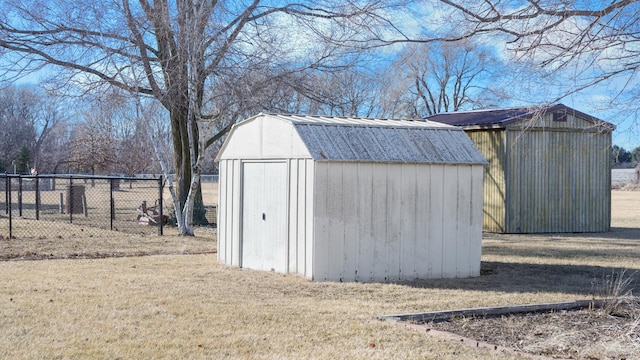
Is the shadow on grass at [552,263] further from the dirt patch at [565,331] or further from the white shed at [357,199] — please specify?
the dirt patch at [565,331]

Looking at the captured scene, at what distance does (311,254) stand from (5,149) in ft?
190

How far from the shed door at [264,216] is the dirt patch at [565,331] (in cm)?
416

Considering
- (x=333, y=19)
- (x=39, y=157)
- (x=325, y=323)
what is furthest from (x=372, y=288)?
(x=39, y=157)

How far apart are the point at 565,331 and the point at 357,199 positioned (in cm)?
429

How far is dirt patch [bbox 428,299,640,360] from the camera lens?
22.1ft

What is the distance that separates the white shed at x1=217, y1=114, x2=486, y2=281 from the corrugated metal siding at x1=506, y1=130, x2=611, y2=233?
1023 centimetres

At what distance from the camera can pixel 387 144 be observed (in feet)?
38.2

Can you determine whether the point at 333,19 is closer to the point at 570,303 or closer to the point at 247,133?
the point at 247,133

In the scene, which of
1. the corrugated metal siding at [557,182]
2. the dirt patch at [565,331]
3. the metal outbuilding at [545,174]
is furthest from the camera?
the corrugated metal siding at [557,182]

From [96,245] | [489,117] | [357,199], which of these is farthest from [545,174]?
[96,245]

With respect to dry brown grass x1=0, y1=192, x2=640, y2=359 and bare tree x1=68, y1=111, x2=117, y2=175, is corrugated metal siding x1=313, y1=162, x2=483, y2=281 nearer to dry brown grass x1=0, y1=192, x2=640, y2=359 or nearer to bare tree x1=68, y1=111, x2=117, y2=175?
dry brown grass x1=0, y1=192, x2=640, y2=359

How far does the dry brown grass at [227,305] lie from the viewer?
657 centimetres

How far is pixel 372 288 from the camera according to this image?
10.5 meters

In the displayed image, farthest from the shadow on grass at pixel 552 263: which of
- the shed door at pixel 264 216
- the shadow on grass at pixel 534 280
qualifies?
the shed door at pixel 264 216
